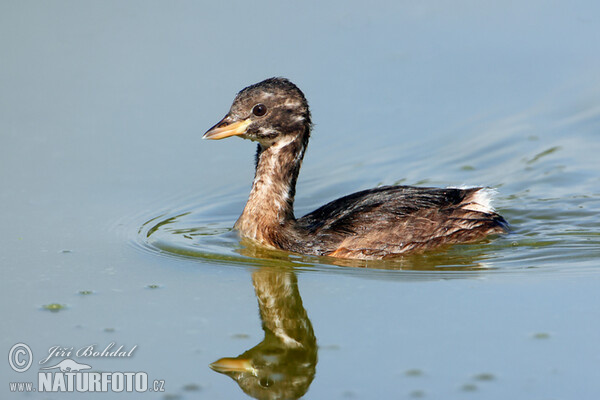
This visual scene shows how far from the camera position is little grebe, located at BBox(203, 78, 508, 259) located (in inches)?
384

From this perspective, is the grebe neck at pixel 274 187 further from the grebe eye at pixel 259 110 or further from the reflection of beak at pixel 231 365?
the reflection of beak at pixel 231 365

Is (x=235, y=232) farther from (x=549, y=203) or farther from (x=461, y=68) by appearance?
(x=461, y=68)

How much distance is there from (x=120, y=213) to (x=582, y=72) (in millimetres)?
6967

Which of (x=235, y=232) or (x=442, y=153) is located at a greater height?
(x=442, y=153)

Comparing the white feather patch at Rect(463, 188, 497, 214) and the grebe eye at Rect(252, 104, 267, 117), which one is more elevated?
the grebe eye at Rect(252, 104, 267, 117)

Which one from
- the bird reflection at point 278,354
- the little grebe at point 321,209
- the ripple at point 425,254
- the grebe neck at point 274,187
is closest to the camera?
the bird reflection at point 278,354

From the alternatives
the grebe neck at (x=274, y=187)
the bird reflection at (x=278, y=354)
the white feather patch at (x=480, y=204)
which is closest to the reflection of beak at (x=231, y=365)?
the bird reflection at (x=278, y=354)

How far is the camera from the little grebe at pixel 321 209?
9766 millimetres

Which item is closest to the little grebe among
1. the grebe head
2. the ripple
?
the grebe head

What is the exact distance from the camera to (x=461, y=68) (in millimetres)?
13977

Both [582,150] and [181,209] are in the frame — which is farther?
[582,150]

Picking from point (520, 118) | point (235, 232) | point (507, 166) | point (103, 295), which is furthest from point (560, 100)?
point (103, 295)

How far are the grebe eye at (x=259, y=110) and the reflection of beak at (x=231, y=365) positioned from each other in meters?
3.33

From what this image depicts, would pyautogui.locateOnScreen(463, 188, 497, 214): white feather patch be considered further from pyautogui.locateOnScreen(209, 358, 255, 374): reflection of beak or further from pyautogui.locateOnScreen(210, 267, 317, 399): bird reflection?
pyautogui.locateOnScreen(209, 358, 255, 374): reflection of beak
